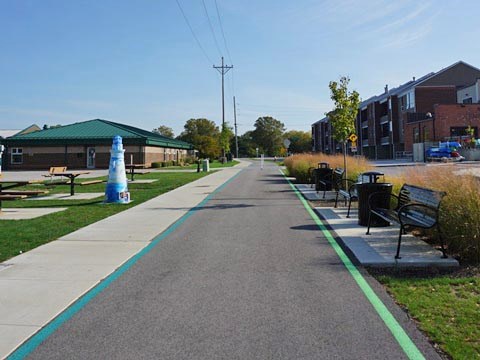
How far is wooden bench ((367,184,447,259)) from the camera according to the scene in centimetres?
688

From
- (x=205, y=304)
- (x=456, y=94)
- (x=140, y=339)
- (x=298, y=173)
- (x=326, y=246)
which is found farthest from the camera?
(x=456, y=94)

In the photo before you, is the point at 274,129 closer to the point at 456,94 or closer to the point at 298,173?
the point at 456,94

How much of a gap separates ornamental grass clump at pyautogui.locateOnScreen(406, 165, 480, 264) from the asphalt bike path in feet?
5.92

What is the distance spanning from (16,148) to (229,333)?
53.9m

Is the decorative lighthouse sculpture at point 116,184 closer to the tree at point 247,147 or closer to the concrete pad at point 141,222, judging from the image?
the concrete pad at point 141,222

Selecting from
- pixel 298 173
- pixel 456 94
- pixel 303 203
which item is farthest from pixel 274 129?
pixel 303 203

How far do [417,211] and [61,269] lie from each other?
599cm

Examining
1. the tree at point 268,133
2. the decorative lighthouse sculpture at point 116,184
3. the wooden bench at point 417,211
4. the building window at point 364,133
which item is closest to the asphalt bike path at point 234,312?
the wooden bench at point 417,211

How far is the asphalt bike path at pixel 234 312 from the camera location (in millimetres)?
3953

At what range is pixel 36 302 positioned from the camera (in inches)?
206

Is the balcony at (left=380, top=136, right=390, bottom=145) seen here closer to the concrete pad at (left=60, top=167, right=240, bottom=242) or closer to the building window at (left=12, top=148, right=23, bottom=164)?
the building window at (left=12, top=148, right=23, bottom=164)

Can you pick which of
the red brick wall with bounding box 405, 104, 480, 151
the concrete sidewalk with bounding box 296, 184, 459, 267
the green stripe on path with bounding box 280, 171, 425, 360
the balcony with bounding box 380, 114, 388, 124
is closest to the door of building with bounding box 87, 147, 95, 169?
the red brick wall with bounding box 405, 104, 480, 151

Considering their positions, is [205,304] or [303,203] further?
[303,203]

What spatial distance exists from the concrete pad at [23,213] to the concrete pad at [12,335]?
25.8ft
